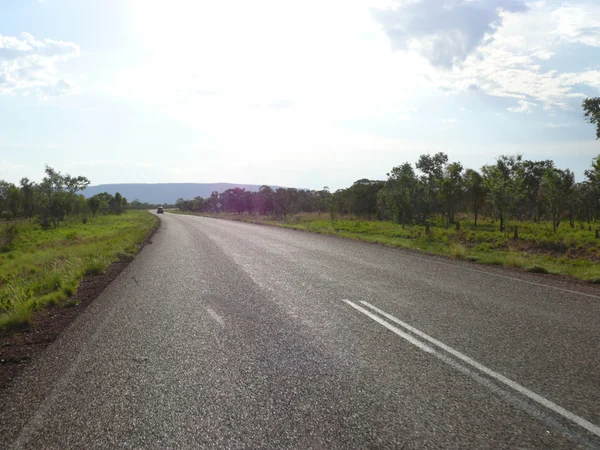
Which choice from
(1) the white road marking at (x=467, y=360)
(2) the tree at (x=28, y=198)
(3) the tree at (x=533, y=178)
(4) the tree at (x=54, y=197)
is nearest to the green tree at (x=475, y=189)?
(3) the tree at (x=533, y=178)

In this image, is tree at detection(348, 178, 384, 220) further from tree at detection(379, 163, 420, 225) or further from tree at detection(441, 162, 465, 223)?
tree at detection(379, 163, 420, 225)

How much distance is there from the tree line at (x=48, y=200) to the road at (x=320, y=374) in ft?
205

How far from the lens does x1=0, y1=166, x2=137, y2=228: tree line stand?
5850 cm

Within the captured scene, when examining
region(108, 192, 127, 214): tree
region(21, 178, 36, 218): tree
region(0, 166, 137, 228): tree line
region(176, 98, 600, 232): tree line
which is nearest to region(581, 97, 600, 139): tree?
region(176, 98, 600, 232): tree line

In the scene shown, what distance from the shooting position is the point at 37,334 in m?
5.69

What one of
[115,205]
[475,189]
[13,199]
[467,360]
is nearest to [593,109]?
[467,360]

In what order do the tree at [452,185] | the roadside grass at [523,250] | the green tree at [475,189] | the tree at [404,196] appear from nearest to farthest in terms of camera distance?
the roadside grass at [523,250] → the tree at [404,196] → the tree at [452,185] → the green tree at [475,189]

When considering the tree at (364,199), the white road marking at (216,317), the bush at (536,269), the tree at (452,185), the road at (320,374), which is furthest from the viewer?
the tree at (364,199)

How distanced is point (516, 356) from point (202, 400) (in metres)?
3.45

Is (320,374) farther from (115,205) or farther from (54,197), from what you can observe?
(115,205)

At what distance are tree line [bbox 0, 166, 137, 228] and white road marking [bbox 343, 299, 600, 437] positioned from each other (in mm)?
63728

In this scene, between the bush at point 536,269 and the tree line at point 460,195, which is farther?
the tree line at point 460,195

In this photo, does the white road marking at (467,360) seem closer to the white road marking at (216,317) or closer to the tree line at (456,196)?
the white road marking at (216,317)

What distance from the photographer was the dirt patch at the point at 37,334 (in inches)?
176
